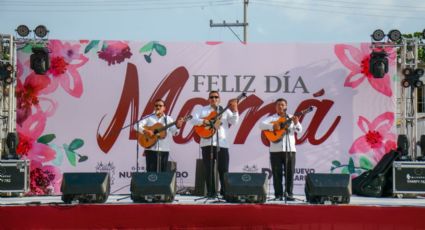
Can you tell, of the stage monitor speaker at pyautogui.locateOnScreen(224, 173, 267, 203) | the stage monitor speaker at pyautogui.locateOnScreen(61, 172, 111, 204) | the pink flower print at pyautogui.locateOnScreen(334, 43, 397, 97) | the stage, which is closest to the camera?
the stage

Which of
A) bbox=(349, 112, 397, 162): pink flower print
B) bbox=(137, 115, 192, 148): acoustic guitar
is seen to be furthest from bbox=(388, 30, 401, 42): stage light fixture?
bbox=(137, 115, 192, 148): acoustic guitar

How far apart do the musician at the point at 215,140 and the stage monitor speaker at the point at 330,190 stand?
117cm

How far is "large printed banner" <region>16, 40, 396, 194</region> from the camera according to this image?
9.53 m

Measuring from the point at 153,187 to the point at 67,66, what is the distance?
341cm

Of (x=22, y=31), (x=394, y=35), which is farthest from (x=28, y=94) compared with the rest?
(x=394, y=35)

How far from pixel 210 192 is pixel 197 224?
141 centimetres

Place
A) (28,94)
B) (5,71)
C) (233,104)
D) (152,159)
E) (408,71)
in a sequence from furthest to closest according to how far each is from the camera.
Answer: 1. (28,94)
2. (408,71)
3. (5,71)
4. (152,159)
5. (233,104)

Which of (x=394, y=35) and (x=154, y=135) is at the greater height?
(x=394, y=35)

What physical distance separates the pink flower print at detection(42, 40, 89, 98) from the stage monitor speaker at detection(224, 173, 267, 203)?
11.6 feet

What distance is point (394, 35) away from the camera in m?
9.36

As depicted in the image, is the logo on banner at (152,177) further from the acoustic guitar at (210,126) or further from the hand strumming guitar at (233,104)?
the hand strumming guitar at (233,104)

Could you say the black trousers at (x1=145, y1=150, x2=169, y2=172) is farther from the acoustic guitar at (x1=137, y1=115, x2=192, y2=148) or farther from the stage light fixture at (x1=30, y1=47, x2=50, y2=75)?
the stage light fixture at (x1=30, y1=47, x2=50, y2=75)

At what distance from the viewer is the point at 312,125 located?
963cm

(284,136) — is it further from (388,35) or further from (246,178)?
(388,35)
